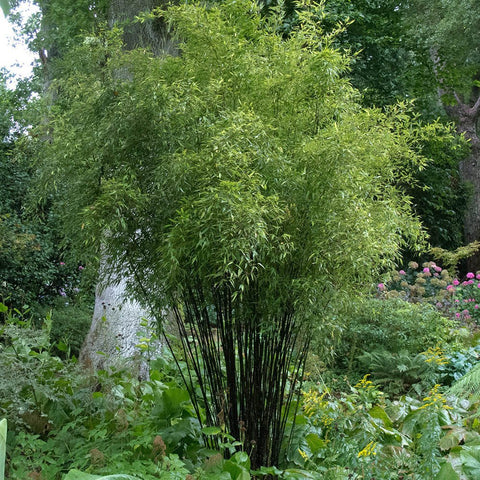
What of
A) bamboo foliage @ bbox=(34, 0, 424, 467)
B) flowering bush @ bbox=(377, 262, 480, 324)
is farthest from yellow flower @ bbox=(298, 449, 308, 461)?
flowering bush @ bbox=(377, 262, 480, 324)

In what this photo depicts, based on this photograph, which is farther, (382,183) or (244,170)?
(382,183)

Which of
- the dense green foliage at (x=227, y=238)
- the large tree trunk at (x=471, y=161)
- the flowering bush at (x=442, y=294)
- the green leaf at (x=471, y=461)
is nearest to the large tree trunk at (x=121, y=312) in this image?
the dense green foliage at (x=227, y=238)

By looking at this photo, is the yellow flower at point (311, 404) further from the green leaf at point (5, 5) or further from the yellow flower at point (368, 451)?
the green leaf at point (5, 5)

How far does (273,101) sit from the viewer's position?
3.04 m

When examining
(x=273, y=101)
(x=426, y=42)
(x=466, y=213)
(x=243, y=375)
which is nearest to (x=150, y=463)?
(x=243, y=375)

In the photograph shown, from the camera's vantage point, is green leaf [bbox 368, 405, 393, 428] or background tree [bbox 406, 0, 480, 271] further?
background tree [bbox 406, 0, 480, 271]

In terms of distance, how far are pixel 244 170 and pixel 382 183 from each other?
3.47 ft

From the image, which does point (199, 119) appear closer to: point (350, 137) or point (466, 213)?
point (350, 137)

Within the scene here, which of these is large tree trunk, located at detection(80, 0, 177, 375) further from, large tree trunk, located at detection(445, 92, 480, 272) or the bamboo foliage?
large tree trunk, located at detection(445, 92, 480, 272)

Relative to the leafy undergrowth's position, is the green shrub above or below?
above

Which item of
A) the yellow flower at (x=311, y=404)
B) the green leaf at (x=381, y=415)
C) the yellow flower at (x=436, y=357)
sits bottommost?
the green leaf at (x=381, y=415)

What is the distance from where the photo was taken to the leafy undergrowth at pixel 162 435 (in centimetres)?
280

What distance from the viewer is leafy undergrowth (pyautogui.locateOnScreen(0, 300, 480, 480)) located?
280cm

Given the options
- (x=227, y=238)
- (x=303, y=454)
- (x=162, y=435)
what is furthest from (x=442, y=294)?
(x=227, y=238)
